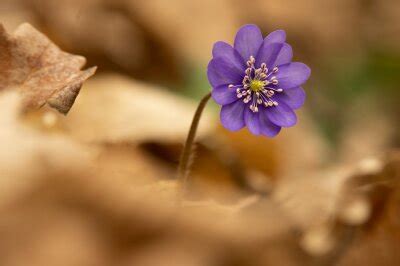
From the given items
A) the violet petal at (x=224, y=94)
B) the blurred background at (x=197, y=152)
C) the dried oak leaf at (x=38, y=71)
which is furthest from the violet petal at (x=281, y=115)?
the dried oak leaf at (x=38, y=71)

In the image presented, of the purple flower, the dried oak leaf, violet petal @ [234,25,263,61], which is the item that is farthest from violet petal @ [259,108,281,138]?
the dried oak leaf

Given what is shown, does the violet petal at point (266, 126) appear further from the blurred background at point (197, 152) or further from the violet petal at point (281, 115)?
the blurred background at point (197, 152)

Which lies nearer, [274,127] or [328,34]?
[274,127]

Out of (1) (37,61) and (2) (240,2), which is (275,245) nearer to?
(1) (37,61)

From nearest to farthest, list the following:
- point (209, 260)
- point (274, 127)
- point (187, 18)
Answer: point (209, 260) → point (274, 127) → point (187, 18)

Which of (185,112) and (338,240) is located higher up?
(185,112)

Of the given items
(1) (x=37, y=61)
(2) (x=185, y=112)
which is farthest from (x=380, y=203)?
(1) (x=37, y=61)
